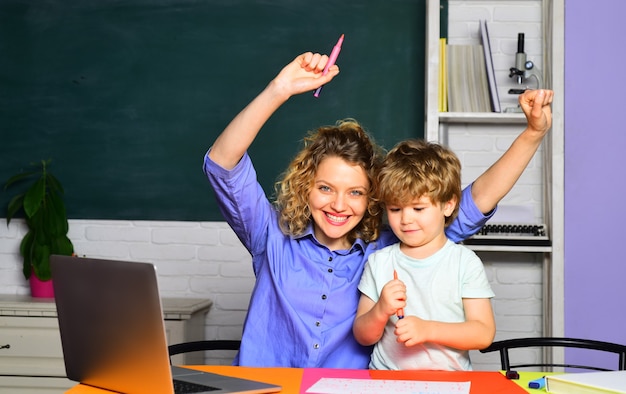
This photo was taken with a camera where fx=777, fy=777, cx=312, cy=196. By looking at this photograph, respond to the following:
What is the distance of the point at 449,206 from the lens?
1952mm

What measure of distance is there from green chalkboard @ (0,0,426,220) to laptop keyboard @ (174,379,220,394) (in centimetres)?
217

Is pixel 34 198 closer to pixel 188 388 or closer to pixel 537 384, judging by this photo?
pixel 188 388

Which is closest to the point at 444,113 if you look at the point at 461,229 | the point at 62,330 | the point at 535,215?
the point at 535,215

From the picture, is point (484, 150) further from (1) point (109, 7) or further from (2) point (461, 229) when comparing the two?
(1) point (109, 7)

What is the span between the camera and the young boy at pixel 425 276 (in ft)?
5.76

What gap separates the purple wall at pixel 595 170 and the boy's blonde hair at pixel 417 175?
4.82ft

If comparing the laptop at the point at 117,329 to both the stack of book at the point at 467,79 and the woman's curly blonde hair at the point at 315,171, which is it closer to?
the woman's curly blonde hair at the point at 315,171

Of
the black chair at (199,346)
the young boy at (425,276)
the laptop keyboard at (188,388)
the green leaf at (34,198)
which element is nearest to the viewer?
the laptop keyboard at (188,388)

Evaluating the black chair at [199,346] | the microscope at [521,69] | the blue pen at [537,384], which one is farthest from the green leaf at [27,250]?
the blue pen at [537,384]

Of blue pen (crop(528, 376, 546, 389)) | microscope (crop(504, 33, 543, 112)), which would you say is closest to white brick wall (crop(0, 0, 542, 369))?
microscope (crop(504, 33, 543, 112))

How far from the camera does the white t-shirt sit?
1767 millimetres

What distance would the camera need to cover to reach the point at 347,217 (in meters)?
2.02

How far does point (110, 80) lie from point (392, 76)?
1.33 m

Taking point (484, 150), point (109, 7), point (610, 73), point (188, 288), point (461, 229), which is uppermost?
point (109, 7)
